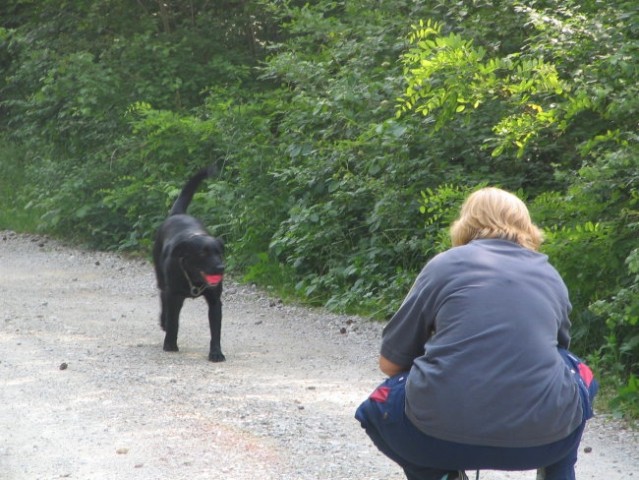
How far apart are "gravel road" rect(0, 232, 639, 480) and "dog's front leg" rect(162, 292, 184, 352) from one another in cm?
10

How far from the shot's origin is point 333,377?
316 inches

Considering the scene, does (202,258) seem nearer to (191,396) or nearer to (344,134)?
(191,396)

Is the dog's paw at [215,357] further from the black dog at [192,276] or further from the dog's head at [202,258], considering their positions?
the dog's head at [202,258]

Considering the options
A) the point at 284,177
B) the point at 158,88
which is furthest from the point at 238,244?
the point at 158,88

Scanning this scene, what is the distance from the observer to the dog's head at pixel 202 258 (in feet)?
27.8

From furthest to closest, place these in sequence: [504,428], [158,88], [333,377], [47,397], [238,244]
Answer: [158,88] < [238,244] < [333,377] < [47,397] < [504,428]

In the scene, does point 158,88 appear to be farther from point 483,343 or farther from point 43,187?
point 483,343

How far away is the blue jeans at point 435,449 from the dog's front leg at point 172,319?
480 centimetres

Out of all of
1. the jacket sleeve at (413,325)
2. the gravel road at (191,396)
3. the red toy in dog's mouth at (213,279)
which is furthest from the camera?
the red toy in dog's mouth at (213,279)

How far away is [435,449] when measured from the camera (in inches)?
152

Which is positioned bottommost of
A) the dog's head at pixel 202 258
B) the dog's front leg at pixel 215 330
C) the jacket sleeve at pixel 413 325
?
the dog's front leg at pixel 215 330

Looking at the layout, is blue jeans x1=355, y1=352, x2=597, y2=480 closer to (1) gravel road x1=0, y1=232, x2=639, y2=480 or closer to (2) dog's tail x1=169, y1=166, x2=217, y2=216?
(1) gravel road x1=0, y1=232, x2=639, y2=480

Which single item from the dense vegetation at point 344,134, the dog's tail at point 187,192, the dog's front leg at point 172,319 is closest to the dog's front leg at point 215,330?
the dog's front leg at point 172,319

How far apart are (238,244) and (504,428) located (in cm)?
935
